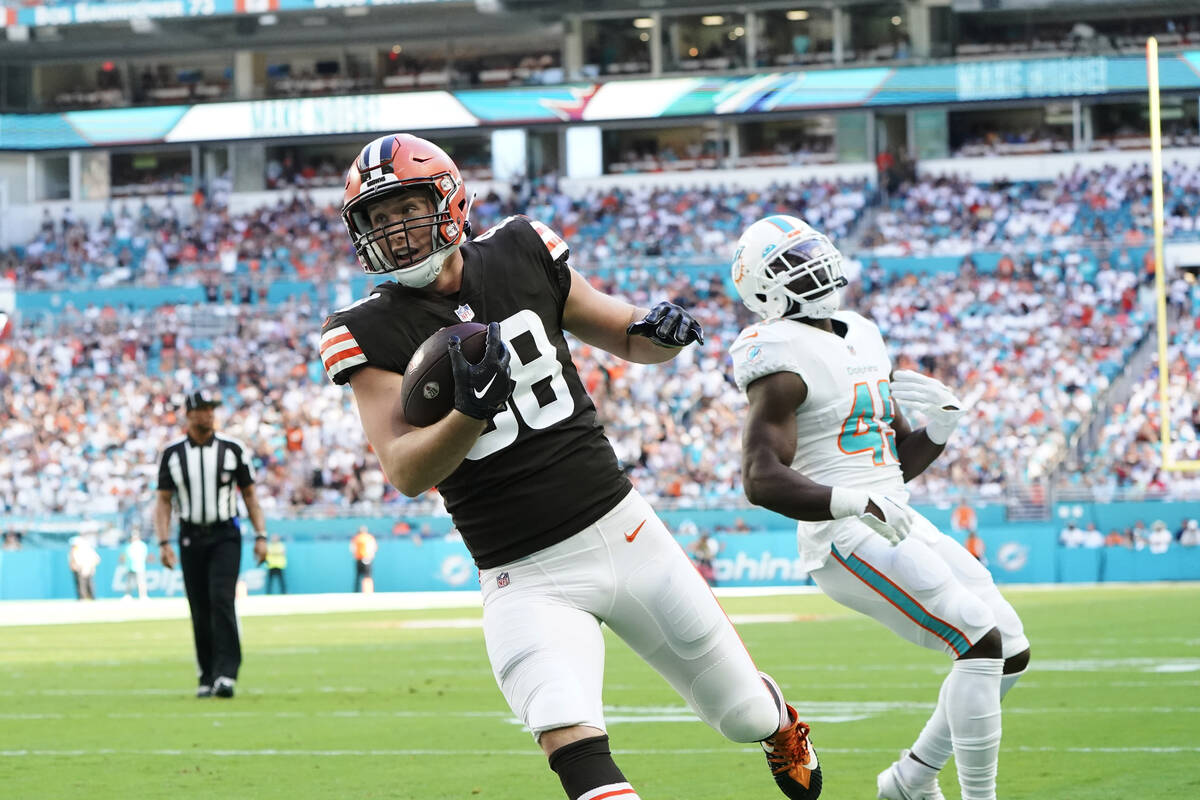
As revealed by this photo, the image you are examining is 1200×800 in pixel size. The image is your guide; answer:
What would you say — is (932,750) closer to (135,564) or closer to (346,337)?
(346,337)

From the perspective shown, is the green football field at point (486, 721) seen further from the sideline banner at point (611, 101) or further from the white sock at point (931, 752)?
the sideline banner at point (611, 101)

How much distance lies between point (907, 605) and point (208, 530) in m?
5.80

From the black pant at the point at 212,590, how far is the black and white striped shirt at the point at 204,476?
0.30 feet

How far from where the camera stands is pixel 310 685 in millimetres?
10773

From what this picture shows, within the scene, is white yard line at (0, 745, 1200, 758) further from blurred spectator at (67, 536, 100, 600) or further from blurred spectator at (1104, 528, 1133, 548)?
blurred spectator at (67, 536, 100, 600)

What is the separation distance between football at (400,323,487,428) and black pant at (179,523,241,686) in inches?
254

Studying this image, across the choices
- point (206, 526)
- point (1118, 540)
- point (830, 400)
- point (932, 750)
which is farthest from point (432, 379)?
point (1118, 540)

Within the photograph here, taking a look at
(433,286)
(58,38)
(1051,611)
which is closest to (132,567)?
(1051,611)

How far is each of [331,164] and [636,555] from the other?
38225mm

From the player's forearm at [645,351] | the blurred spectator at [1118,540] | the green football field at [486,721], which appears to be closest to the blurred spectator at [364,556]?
the blurred spectator at [1118,540]

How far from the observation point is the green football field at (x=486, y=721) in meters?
6.40

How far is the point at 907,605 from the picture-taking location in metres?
5.29

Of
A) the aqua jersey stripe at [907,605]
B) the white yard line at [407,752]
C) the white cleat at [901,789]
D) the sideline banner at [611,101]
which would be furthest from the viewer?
the sideline banner at [611,101]

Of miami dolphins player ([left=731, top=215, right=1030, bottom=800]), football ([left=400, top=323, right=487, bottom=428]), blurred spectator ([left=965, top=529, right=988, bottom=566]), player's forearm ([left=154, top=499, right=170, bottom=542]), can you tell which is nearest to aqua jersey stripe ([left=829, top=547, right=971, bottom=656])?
miami dolphins player ([left=731, top=215, right=1030, bottom=800])
